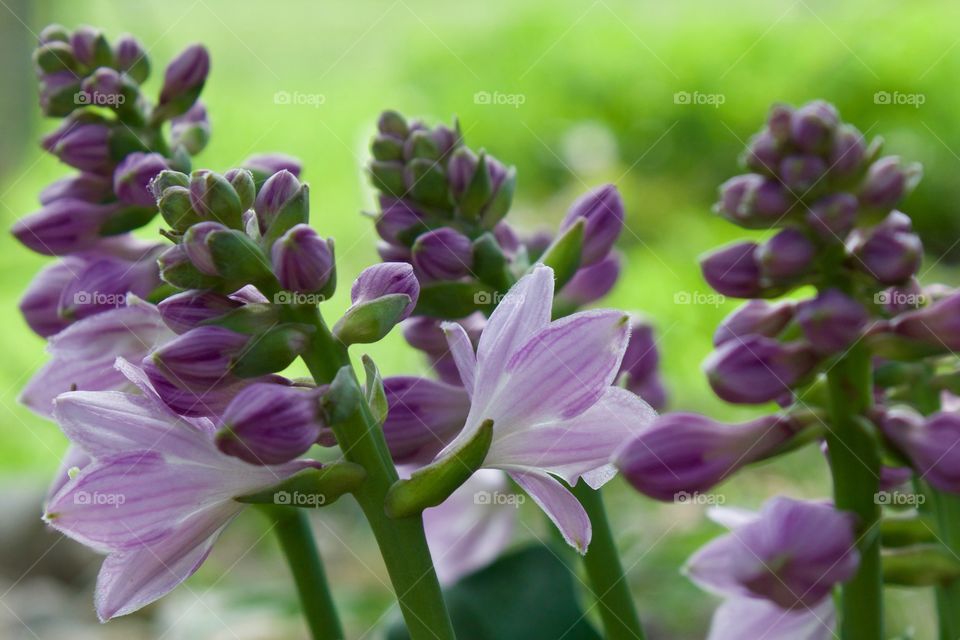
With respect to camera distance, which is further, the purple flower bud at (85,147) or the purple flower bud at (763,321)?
the purple flower bud at (85,147)

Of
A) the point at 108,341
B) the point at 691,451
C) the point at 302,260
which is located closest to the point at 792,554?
the point at 691,451

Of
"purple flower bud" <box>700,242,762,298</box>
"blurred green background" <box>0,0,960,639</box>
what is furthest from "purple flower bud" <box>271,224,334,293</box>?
"blurred green background" <box>0,0,960,639</box>

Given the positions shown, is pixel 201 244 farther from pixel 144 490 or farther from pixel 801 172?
pixel 801 172

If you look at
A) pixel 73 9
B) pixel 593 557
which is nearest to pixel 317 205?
pixel 73 9

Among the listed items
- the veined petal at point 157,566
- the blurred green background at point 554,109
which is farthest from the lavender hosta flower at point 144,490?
the blurred green background at point 554,109

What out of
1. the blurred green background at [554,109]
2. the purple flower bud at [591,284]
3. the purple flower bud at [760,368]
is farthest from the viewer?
the blurred green background at [554,109]

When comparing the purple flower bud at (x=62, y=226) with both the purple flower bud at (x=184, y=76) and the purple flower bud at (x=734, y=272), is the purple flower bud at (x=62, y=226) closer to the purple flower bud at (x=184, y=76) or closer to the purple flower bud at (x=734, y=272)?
the purple flower bud at (x=184, y=76)
